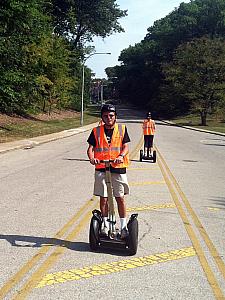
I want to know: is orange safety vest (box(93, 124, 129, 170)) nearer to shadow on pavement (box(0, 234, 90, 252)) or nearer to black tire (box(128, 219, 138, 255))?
black tire (box(128, 219, 138, 255))

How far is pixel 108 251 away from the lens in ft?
19.4

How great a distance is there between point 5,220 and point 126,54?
13128 cm

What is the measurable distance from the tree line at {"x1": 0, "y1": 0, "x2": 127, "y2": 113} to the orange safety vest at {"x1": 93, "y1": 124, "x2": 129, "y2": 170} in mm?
20736

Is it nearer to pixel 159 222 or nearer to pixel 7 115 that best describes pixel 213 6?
pixel 7 115

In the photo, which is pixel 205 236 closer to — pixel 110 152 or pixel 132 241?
pixel 132 241

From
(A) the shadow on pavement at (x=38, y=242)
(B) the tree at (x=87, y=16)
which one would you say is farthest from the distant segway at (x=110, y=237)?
(B) the tree at (x=87, y=16)

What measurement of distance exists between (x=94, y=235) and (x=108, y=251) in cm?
36

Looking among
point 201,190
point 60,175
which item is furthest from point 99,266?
point 60,175

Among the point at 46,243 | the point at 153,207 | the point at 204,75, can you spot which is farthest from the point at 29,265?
the point at 204,75

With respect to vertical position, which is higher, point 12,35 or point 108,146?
point 12,35

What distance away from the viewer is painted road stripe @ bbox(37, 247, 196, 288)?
487cm

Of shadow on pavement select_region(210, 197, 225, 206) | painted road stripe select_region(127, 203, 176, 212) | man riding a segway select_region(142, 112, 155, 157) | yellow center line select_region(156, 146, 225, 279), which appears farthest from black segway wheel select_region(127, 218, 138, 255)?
man riding a segway select_region(142, 112, 155, 157)

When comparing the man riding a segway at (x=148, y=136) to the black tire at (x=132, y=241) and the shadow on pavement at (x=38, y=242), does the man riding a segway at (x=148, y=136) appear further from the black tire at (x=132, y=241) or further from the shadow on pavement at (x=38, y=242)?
the black tire at (x=132, y=241)

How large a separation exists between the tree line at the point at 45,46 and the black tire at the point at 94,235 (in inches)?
828
